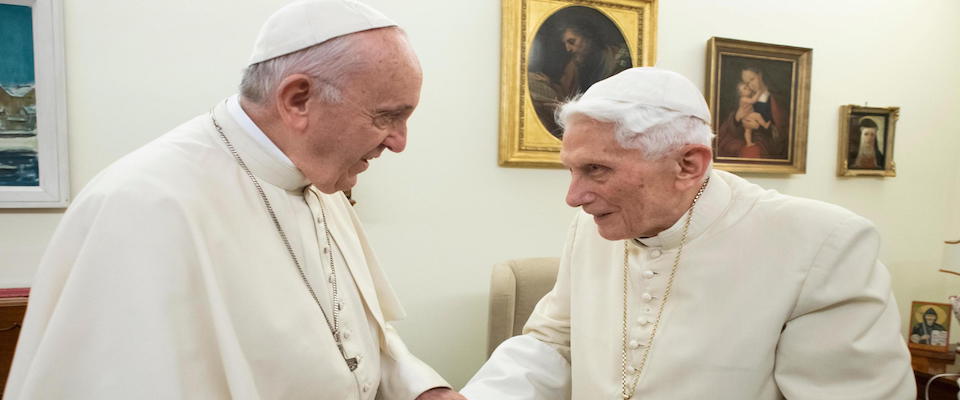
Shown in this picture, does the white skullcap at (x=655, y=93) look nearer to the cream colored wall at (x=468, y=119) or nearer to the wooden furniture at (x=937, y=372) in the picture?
the cream colored wall at (x=468, y=119)

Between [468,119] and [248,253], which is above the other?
[468,119]

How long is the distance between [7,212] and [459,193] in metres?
2.12

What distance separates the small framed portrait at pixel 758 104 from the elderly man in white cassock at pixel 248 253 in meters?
2.90

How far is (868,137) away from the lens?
169 inches

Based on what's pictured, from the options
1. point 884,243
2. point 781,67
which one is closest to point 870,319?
point 781,67

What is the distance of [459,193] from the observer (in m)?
3.39

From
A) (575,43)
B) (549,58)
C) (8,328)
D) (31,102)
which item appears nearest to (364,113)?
(8,328)

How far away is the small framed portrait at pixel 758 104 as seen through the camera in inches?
151

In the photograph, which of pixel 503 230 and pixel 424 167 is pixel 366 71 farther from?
pixel 503 230

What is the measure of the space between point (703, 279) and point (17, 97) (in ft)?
9.44

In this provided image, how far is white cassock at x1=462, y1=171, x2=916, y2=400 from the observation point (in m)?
1.41

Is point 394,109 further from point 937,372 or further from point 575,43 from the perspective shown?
point 937,372

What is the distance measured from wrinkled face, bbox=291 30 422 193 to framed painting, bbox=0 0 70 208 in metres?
1.88

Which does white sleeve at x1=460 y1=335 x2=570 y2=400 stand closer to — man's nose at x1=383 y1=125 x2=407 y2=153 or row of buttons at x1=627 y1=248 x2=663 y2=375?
row of buttons at x1=627 y1=248 x2=663 y2=375
